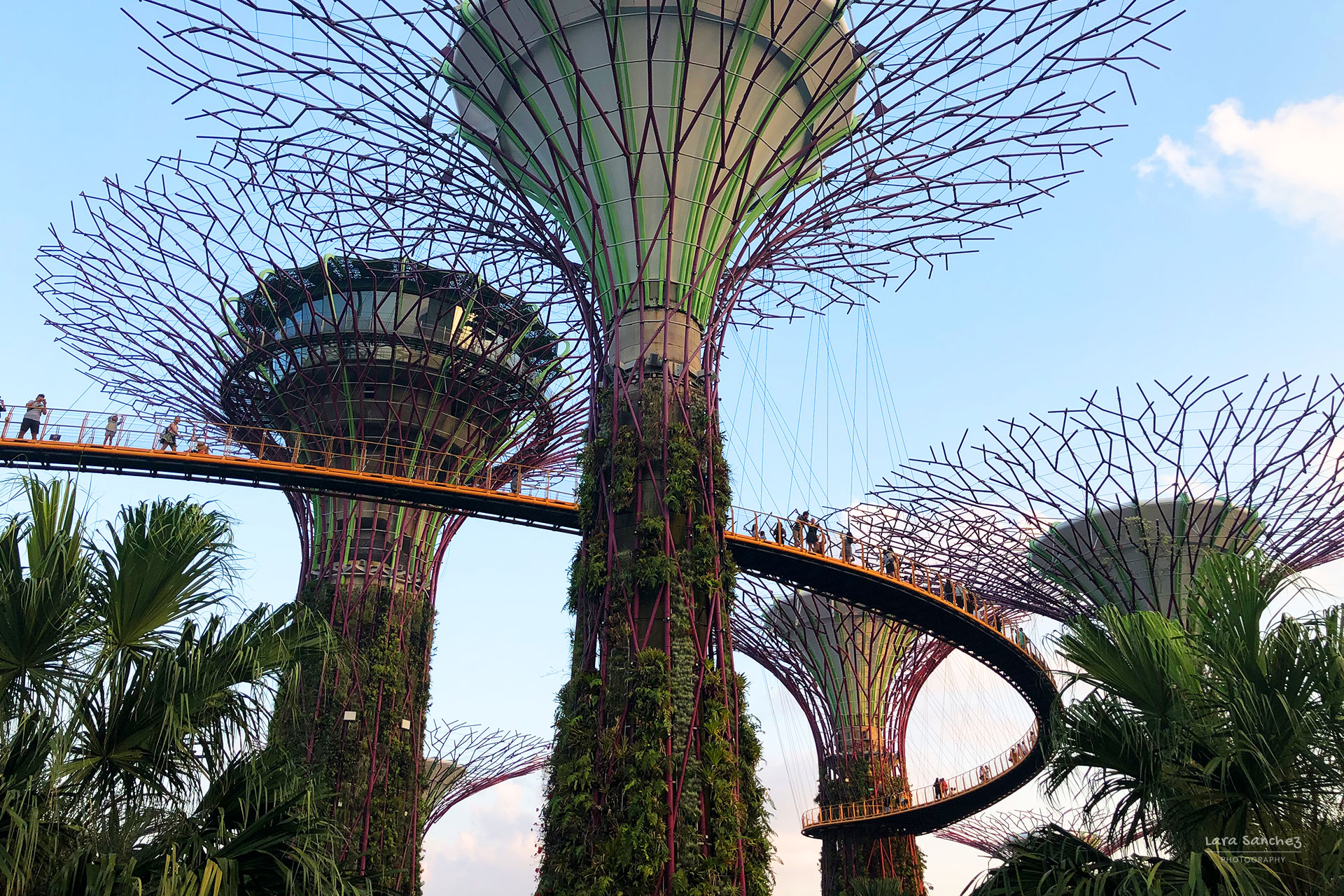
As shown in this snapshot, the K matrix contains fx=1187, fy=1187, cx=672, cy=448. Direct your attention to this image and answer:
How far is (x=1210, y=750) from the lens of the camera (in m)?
8.69

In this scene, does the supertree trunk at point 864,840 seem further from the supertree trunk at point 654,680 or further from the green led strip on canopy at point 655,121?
the green led strip on canopy at point 655,121

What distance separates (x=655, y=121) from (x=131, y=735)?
13877 mm

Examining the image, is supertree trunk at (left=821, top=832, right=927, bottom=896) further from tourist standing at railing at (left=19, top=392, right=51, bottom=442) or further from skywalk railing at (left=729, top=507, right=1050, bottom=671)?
tourist standing at railing at (left=19, top=392, right=51, bottom=442)

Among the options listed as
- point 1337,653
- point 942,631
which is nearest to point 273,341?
point 942,631

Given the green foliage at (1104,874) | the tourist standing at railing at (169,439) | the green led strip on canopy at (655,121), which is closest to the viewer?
the green foliage at (1104,874)

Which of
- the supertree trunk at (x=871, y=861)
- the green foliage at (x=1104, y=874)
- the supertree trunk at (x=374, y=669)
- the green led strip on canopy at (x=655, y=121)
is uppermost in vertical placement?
the green led strip on canopy at (x=655, y=121)

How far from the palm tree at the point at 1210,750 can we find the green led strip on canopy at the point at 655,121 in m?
12.3

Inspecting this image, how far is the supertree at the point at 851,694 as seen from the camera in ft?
121

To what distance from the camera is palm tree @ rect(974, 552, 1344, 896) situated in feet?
26.5

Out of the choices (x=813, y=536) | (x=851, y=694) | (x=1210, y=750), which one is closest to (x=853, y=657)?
(x=851, y=694)

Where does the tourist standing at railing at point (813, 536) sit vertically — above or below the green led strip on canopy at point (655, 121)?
below

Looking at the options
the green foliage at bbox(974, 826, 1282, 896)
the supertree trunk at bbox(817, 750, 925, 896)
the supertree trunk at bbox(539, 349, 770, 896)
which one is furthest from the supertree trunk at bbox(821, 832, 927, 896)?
the green foliage at bbox(974, 826, 1282, 896)

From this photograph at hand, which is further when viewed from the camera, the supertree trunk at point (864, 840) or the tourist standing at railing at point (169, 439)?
the supertree trunk at point (864, 840)

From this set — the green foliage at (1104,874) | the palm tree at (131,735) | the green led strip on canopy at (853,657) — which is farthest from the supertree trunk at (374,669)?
the green foliage at (1104,874)
